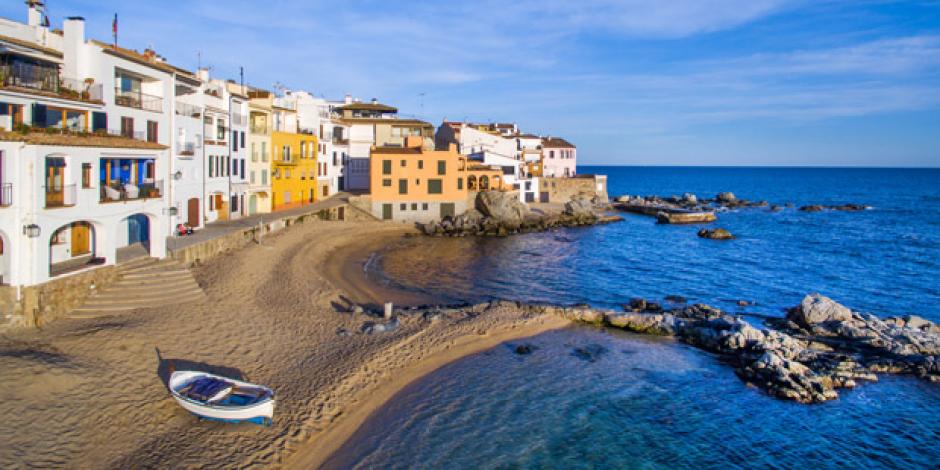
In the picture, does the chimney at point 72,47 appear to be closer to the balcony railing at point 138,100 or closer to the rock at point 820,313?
the balcony railing at point 138,100

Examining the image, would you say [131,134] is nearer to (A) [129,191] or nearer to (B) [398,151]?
(A) [129,191]

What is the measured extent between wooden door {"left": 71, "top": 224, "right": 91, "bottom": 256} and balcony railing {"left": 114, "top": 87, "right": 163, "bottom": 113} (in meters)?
6.89

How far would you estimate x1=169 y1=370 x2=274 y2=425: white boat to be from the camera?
17344mm

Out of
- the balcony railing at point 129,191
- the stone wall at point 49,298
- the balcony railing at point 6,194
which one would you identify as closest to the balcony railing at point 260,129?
the balcony railing at point 129,191

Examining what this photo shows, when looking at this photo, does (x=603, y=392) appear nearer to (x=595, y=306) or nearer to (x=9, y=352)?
(x=595, y=306)

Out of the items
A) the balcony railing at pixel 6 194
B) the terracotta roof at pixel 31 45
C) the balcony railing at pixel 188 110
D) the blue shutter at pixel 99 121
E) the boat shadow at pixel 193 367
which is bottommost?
the boat shadow at pixel 193 367

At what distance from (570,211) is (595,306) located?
43.6 meters

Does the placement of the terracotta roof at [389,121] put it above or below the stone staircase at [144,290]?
above

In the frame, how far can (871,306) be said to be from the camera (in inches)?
1470

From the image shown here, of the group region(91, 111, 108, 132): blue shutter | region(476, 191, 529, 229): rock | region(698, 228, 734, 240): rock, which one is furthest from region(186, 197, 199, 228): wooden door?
region(698, 228, 734, 240): rock

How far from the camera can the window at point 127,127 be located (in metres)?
31.3

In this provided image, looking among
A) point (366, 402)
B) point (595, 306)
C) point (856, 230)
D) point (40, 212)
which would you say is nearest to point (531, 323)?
point (595, 306)

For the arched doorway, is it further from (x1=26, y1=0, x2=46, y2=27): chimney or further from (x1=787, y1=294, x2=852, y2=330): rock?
(x1=787, y1=294, x2=852, y2=330): rock

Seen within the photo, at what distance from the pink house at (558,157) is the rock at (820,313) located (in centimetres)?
6996
